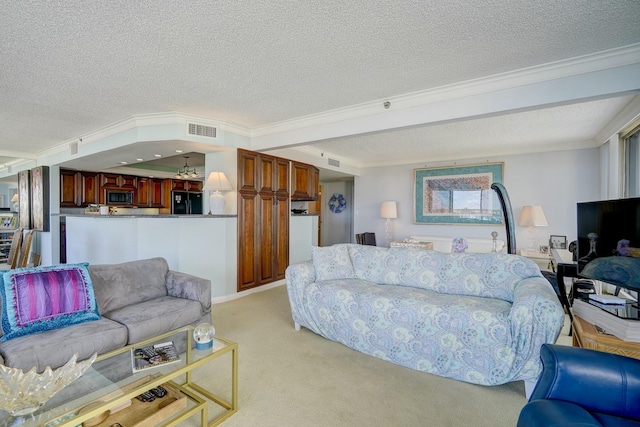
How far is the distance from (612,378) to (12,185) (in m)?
15.2

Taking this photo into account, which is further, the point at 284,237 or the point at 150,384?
the point at 284,237

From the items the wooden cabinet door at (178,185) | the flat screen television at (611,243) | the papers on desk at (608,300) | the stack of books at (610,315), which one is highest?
the wooden cabinet door at (178,185)

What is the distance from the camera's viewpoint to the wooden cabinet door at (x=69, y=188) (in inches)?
246

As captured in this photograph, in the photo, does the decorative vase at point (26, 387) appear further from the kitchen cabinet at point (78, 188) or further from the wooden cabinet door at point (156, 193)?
the wooden cabinet door at point (156, 193)

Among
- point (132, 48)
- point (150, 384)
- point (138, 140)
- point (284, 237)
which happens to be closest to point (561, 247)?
point (284, 237)

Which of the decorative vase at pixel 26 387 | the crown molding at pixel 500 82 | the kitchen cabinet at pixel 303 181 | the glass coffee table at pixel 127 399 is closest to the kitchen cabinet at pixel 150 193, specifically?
the kitchen cabinet at pixel 303 181

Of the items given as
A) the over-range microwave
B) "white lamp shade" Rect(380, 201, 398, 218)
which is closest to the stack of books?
"white lamp shade" Rect(380, 201, 398, 218)

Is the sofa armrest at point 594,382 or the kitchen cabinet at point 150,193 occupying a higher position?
the kitchen cabinet at point 150,193

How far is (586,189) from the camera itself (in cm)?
484

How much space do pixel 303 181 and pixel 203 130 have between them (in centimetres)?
206

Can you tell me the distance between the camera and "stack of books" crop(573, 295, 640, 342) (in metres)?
1.39

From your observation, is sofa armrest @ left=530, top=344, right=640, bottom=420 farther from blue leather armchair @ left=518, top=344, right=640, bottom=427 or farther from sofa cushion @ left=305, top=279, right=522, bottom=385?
sofa cushion @ left=305, top=279, right=522, bottom=385

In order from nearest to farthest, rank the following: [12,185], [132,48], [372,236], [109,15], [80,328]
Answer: [109,15], [80,328], [132,48], [372,236], [12,185]

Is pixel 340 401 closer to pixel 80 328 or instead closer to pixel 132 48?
pixel 80 328
